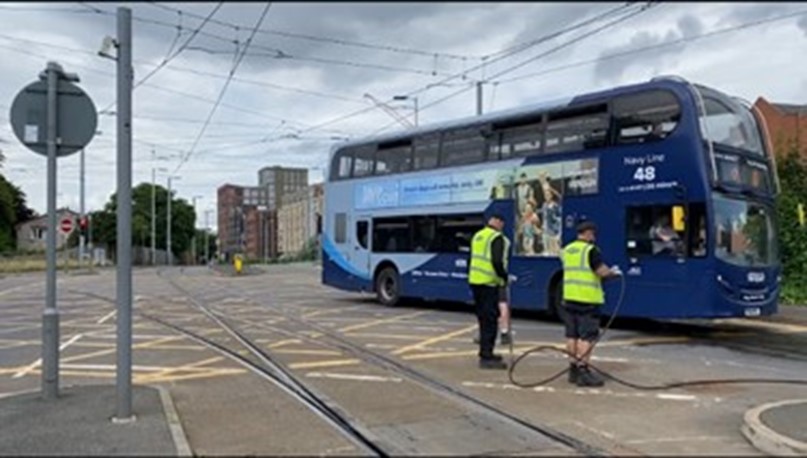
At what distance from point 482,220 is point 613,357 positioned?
6412mm

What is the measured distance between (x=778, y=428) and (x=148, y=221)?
10671cm

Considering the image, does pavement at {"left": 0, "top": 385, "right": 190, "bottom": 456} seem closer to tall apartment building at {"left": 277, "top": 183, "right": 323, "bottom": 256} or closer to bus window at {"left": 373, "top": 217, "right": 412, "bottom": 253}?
bus window at {"left": 373, "top": 217, "right": 412, "bottom": 253}

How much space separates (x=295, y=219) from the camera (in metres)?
100

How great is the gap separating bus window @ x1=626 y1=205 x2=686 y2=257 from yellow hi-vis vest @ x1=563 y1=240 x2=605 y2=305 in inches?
180

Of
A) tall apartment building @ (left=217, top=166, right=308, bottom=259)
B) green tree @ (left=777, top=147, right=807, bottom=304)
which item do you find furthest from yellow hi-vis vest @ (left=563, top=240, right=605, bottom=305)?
tall apartment building @ (left=217, top=166, right=308, bottom=259)

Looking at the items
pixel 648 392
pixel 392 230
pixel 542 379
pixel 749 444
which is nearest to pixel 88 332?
pixel 392 230

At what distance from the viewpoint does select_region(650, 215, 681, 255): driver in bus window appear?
13805 millimetres

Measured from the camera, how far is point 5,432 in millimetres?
7109

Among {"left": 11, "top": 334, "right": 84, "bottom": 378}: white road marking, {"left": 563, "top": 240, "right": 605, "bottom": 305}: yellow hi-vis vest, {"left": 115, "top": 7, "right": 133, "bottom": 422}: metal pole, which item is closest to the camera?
{"left": 115, "top": 7, "right": 133, "bottom": 422}: metal pole

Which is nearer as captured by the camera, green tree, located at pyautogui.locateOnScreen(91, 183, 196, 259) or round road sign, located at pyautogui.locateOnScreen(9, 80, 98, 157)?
round road sign, located at pyautogui.locateOnScreen(9, 80, 98, 157)

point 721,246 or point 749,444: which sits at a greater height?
point 721,246

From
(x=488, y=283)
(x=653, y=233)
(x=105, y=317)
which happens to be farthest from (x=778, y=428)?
(x=105, y=317)

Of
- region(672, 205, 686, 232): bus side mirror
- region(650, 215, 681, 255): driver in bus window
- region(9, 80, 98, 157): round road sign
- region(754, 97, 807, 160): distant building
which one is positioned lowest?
region(650, 215, 681, 255): driver in bus window

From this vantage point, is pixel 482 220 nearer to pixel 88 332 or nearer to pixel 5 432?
pixel 88 332
